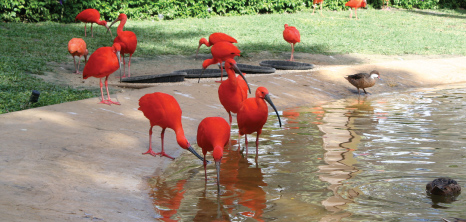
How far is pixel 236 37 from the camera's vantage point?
17094 mm

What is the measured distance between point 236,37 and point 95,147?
11499mm

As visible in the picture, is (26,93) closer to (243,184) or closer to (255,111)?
(255,111)

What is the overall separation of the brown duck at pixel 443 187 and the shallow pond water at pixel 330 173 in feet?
0.23

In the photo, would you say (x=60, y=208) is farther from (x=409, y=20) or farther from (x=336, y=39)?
(x=409, y=20)

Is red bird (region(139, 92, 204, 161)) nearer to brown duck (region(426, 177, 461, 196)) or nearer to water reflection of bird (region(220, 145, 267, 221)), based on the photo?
water reflection of bird (region(220, 145, 267, 221))

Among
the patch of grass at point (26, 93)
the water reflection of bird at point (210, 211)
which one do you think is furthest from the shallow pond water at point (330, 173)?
the patch of grass at point (26, 93)

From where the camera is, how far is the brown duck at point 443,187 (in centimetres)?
474

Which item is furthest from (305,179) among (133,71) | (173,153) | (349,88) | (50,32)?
(50,32)

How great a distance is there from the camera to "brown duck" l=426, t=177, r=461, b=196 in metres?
4.74

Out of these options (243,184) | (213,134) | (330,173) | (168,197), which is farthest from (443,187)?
(168,197)

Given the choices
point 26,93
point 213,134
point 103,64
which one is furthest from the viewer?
point 26,93

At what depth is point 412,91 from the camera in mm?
10836

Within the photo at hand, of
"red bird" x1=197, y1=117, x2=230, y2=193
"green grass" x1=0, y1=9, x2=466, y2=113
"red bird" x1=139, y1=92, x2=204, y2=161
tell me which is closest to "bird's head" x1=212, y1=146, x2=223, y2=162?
"red bird" x1=197, y1=117, x2=230, y2=193

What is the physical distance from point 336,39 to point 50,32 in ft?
28.2
